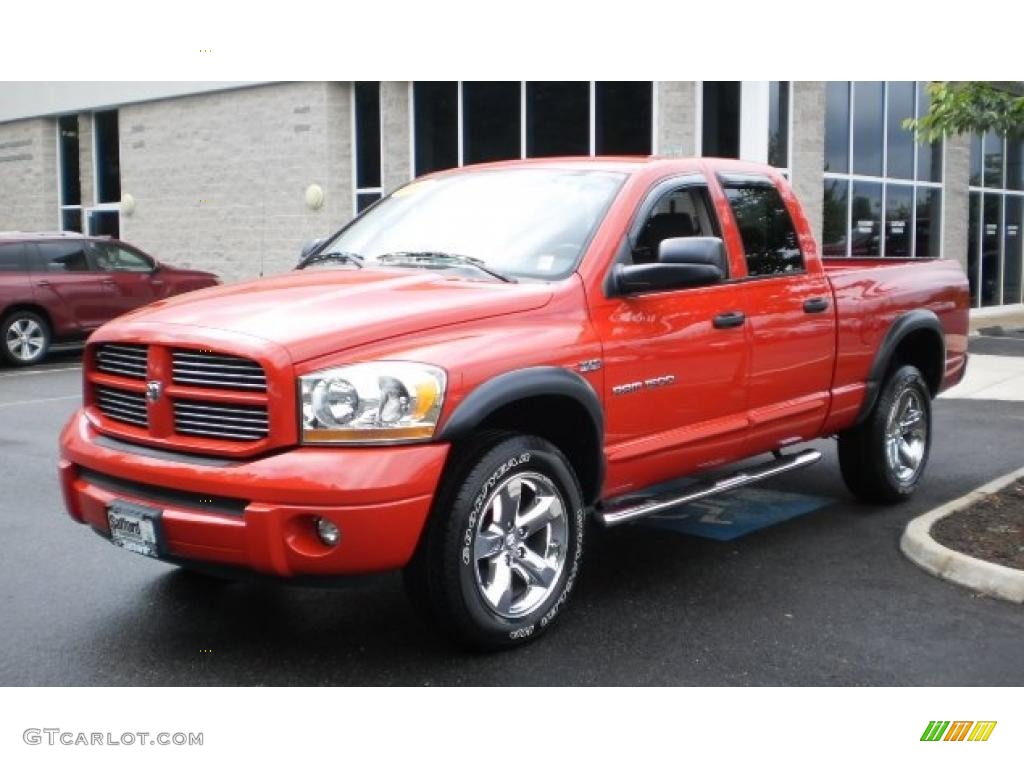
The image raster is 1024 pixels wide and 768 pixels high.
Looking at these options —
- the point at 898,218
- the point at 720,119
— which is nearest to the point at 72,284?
the point at 720,119

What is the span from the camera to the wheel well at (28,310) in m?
15.3

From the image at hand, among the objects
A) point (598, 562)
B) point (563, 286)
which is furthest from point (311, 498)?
point (598, 562)

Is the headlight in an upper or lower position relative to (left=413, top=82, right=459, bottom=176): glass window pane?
lower

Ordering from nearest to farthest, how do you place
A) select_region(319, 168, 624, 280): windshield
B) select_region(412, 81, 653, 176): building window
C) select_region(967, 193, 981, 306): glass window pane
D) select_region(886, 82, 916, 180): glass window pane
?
select_region(319, 168, 624, 280): windshield < select_region(412, 81, 653, 176): building window < select_region(886, 82, 916, 180): glass window pane < select_region(967, 193, 981, 306): glass window pane

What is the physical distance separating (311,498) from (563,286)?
148cm

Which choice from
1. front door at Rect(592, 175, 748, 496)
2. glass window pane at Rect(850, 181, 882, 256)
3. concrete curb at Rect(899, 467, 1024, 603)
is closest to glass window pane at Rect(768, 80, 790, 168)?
glass window pane at Rect(850, 181, 882, 256)

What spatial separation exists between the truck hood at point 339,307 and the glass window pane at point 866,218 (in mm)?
16259

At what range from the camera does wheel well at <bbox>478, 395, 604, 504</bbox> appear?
4621 mm

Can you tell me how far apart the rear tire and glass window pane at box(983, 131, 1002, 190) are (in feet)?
60.6

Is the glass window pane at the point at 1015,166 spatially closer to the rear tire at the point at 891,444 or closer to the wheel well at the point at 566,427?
the rear tire at the point at 891,444

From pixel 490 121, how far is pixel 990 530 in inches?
592

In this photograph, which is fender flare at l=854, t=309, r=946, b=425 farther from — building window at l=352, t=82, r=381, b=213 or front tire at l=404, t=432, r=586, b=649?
building window at l=352, t=82, r=381, b=213

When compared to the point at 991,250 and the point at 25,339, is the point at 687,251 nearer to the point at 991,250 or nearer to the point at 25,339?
the point at 25,339

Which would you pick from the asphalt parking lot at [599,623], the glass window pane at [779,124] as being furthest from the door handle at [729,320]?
the glass window pane at [779,124]
